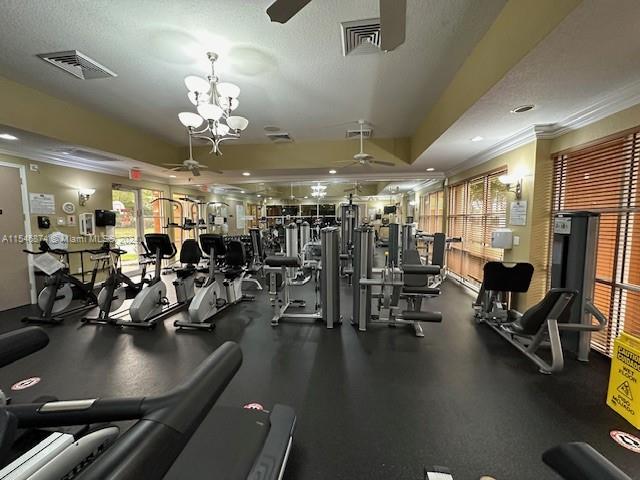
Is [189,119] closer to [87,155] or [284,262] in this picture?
[284,262]

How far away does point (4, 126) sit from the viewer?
3.36 meters

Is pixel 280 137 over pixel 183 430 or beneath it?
over

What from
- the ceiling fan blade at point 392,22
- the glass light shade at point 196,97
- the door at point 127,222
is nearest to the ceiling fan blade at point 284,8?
the ceiling fan blade at point 392,22

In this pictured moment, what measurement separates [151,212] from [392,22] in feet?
26.1

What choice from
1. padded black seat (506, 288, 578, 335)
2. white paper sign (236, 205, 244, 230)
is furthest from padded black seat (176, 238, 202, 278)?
white paper sign (236, 205, 244, 230)

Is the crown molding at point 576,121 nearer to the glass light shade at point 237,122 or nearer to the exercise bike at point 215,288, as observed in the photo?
the glass light shade at point 237,122

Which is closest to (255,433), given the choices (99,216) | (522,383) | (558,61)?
(522,383)

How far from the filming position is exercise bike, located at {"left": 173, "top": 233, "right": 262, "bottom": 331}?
12.3 feet

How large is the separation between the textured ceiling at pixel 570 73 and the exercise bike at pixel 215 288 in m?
3.68

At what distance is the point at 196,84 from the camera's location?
272 cm

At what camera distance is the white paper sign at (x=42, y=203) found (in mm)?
4712

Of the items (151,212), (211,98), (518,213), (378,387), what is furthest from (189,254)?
(518,213)

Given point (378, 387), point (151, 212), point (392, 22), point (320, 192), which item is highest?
point (320, 192)

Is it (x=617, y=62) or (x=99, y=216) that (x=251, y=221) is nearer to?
(x=99, y=216)
